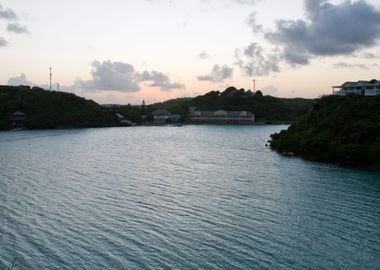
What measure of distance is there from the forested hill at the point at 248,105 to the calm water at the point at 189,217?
101 m

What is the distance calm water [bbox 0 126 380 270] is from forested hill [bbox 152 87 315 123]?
3968 inches

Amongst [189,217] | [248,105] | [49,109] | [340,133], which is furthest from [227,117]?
[189,217]

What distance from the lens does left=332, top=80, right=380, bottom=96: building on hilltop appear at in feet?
175

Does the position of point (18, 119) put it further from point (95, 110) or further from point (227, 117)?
point (227, 117)

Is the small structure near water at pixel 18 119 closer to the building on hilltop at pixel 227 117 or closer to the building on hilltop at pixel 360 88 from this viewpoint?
the building on hilltop at pixel 227 117

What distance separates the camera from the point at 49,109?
107125 mm

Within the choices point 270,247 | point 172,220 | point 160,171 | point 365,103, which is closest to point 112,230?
point 172,220

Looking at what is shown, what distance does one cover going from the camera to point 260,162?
42625 millimetres

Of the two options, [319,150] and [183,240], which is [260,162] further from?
[183,240]

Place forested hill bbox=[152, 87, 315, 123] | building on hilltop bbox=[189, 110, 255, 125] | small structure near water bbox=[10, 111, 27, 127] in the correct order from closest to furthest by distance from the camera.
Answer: small structure near water bbox=[10, 111, 27, 127] < building on hilltop bbox=[189, 110, 255, 125] < forested hill bbox=[152, 87, 315, 123]

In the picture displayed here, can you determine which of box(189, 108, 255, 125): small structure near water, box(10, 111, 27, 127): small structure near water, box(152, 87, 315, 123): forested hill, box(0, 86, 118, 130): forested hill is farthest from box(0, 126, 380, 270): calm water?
box(152, 87, 315, 123): forested hill

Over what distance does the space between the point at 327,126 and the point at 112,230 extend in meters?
34.5

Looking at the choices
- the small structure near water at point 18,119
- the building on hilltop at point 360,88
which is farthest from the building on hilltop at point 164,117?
the building on hilltop at point 360,88

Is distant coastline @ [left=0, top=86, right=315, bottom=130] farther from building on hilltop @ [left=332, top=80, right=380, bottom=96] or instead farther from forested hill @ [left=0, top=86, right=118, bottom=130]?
building on hilltop @ [left=332, top=80, right=380, bottom=96]
